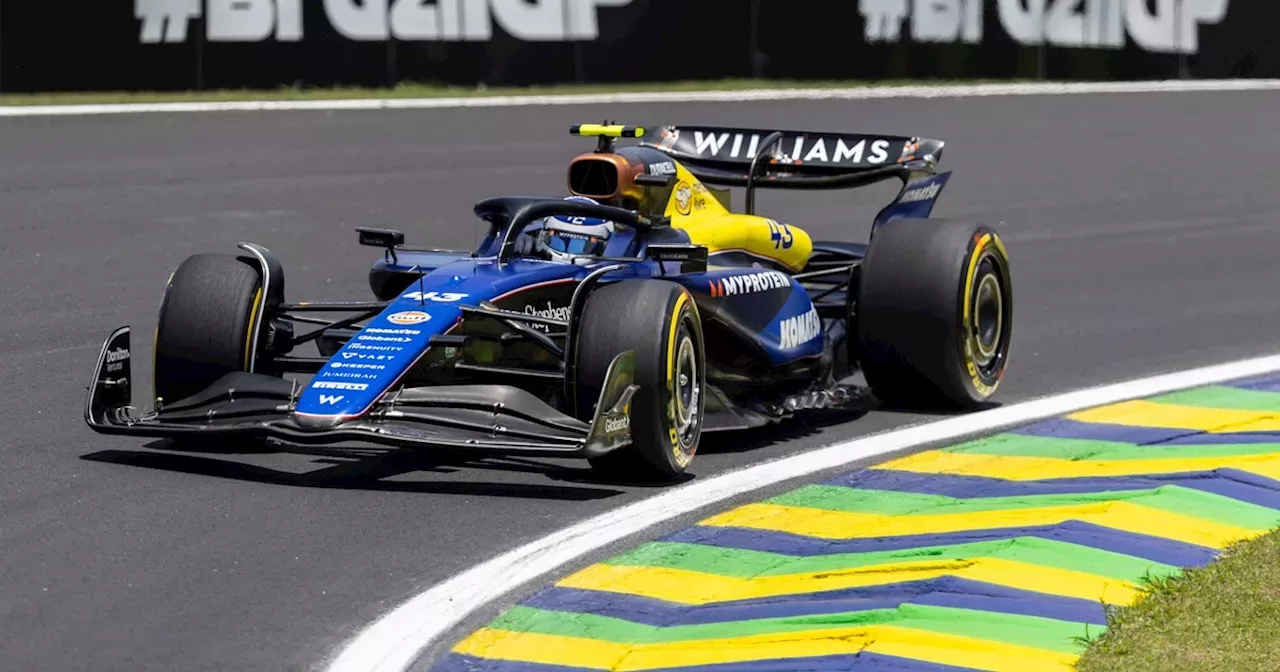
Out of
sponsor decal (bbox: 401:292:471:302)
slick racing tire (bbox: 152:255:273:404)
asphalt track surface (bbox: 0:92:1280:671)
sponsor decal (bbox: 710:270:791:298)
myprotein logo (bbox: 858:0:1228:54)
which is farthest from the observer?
myprotein logo (bbox: 858:0:1228:54)

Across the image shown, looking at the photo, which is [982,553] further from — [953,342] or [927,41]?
[927,41]

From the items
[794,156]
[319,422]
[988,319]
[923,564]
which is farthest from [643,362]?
[794,156]

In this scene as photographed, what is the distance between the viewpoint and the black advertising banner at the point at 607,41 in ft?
62.5

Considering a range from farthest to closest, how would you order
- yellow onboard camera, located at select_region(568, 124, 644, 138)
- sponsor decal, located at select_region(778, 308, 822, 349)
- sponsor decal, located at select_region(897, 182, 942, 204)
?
sponsor decal, located at select_region(897, 182, 942, 204), yellow onboard camera, located at select_region(568, 124, 644, 138), sponsor decal, located at select_region(778, 308, 822, 349)

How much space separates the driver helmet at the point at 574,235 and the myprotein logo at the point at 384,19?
451 inches

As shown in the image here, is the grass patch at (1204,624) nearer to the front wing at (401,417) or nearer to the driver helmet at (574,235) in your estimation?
the front wing at (401,417)

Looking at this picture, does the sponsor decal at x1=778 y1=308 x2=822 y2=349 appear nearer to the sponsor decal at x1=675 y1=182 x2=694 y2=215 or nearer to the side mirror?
the side mirror

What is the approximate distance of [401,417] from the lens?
7.28m

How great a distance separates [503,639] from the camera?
5594mm

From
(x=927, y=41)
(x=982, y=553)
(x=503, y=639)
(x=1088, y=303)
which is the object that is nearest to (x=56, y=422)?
(x=503, y=639)

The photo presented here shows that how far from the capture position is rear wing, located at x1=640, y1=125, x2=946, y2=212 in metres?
10.1

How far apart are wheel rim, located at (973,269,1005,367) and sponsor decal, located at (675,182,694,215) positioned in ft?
4.61

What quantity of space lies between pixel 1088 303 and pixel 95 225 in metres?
6.76

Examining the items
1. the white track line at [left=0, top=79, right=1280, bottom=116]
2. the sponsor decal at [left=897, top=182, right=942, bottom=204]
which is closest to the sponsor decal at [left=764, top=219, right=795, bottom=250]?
the sponsor decal at [left=897, top=182, right=942, bottom=204]
